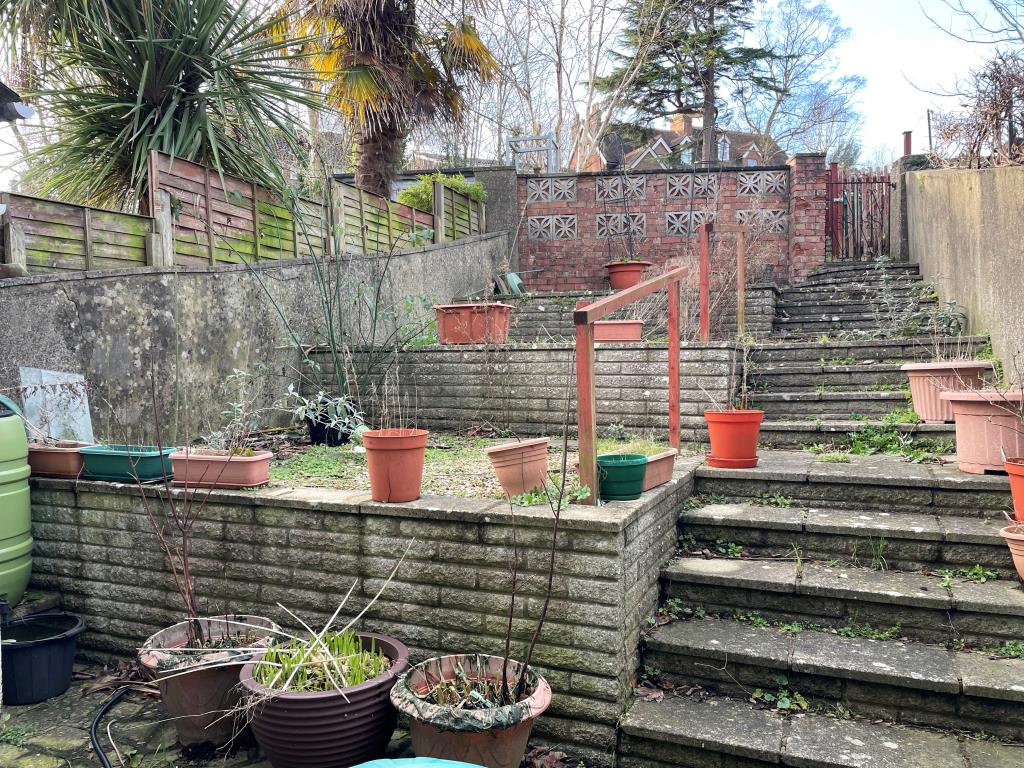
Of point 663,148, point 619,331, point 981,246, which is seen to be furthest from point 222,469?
point 663,148

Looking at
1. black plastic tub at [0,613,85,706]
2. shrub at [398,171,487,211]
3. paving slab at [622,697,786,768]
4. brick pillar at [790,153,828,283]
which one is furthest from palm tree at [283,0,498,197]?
paving slab at [622,697,786,768]

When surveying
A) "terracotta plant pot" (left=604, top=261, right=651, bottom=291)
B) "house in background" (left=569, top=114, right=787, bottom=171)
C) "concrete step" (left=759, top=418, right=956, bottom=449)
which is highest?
"house in background" (left=569, top=114, right=787, bottom=171)

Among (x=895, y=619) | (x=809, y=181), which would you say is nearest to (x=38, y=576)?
(x=895, y=619)

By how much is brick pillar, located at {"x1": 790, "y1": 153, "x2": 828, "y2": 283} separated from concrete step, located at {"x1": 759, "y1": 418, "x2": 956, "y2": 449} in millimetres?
5584

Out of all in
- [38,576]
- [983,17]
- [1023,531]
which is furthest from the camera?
[983,17]

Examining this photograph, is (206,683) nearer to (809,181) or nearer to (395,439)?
(395,439)

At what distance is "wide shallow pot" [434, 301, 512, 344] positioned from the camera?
5.65 metres

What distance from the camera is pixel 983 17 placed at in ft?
15.2

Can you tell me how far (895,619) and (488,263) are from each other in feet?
26.5

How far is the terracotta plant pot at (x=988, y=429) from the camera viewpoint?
3055mm

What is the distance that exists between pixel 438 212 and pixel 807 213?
193 inches

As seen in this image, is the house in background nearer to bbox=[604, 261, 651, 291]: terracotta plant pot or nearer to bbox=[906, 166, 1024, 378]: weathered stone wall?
bbox=[604, 261, 651, 291]: terracotta plant pot

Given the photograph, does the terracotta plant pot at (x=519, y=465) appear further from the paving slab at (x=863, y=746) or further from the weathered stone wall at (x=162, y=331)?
the weathered stone wall at (x=162, y=331)

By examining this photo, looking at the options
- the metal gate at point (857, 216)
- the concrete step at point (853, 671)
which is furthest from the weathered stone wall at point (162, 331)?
the metal gate at point (857, 216)
